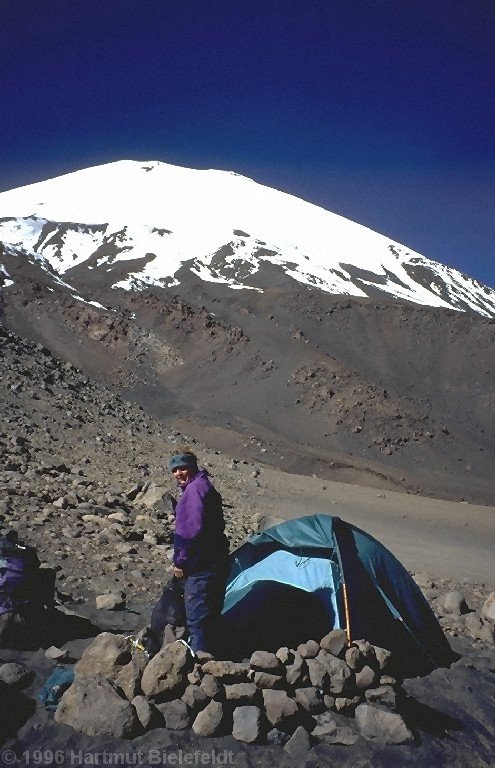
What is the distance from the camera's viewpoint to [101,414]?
18.4 meters

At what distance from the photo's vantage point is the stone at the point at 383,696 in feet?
14.5

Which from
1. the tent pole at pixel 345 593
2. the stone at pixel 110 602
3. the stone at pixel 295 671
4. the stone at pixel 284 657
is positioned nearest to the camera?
the stone at pixel 295 671

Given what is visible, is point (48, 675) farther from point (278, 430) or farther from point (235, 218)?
point (235, 218)

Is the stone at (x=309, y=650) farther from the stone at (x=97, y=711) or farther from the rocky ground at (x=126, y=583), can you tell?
the stone at (x=97, y=711)

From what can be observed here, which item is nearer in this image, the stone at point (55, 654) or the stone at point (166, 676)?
the stone at point (166, 676)

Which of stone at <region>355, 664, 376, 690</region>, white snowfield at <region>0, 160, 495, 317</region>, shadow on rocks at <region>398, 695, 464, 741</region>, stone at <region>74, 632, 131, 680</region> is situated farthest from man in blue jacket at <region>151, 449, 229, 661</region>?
white snowfield at <region>0, 160, 495, 317</region>

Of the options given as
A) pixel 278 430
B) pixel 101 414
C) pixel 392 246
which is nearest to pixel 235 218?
pixel 392 246

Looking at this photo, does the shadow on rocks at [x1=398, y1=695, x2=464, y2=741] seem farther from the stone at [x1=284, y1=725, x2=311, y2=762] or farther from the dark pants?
the dark pants

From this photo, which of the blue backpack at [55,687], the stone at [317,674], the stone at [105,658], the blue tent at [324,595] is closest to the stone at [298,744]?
the stone at [317,674]

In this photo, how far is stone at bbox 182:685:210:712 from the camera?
4.03 meters

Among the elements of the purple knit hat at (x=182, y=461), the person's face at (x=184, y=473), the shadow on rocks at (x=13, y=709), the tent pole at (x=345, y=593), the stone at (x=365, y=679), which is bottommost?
the shadow on rocks at (x=13, y=709)

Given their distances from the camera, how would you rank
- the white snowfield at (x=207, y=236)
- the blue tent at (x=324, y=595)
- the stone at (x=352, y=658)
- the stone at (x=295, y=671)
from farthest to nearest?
the white snowfield at (x=207, y=236), the blue tent at (x=324, y=595), the stone at (x=352, y=658), the stone at (x=295, y=671)

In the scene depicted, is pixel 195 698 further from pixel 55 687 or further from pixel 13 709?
pixel 13 709

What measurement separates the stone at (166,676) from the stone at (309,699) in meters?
0.84
